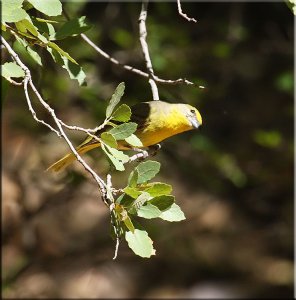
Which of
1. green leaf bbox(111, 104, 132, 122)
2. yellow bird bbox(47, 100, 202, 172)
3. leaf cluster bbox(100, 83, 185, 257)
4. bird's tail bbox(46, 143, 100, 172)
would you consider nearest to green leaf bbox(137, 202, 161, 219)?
leaf cluster bbox(100, 83, 185, 257)

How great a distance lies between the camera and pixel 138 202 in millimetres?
1342

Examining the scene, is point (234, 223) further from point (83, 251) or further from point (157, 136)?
point (157, 136)

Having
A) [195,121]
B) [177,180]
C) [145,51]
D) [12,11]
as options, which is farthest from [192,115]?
[177,180]

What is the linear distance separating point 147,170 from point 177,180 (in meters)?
4.12

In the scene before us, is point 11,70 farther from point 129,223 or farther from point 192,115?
point 192,115

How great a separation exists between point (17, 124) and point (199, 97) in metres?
1.16

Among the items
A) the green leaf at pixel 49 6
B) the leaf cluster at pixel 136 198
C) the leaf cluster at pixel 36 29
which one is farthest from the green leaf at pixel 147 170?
the green leaf at pixel 49 6

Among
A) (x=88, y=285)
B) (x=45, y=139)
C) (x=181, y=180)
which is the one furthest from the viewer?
(x=181, y=180)

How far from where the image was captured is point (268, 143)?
400 cm

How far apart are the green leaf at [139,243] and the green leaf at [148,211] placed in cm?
5

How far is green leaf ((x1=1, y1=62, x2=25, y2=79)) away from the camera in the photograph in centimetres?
134

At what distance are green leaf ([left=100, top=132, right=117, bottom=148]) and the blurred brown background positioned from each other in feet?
5.54

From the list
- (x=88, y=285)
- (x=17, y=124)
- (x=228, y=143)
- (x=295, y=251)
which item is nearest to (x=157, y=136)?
(x=17, y=124)

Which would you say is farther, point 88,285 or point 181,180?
point 181,180
